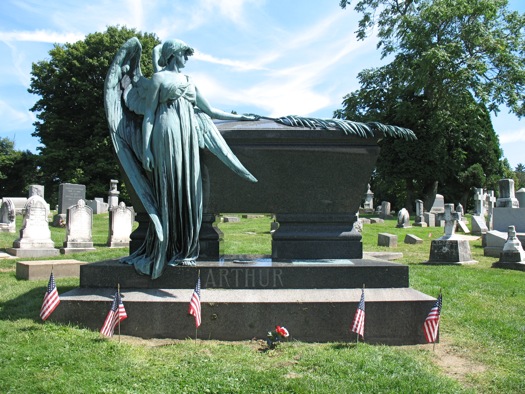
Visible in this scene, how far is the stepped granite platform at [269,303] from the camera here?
4.66m

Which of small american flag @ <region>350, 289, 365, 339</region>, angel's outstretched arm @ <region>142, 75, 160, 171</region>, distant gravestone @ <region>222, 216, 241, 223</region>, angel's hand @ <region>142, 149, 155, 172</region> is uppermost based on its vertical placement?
angel's outstretched arm @ <region>142, 75, 160, 171</region>

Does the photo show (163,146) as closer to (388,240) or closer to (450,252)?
(450,252)

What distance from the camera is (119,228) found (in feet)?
46.3

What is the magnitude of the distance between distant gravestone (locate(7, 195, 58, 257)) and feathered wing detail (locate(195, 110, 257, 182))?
28.2 ft

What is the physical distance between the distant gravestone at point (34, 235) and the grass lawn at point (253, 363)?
7067mm

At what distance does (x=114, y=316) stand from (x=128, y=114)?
229cm

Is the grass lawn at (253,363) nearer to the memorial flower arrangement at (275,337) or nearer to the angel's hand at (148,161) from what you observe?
the memorial flower arrangement at (275,337)

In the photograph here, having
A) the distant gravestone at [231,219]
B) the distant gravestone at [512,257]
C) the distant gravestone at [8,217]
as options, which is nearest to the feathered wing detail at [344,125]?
the distant gravestone at [512,257]

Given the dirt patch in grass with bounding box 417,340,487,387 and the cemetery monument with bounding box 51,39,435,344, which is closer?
the dirt patch in grass with bounding box 417,340,487,387

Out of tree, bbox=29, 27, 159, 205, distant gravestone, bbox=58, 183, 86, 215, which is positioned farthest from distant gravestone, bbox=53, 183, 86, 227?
tree, bbox=29, 27, 159, 205

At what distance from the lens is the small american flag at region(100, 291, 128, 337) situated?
4297 millimetres

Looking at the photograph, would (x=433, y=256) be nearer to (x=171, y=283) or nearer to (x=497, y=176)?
(x=171, y=283)

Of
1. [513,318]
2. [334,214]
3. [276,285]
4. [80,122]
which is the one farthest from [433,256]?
[80,122]

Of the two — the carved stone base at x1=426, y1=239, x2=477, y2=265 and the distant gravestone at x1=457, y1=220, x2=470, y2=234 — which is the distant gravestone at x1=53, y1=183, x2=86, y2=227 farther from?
the distant gravestone at x1=457, y1=220, x2=470, y2=234
